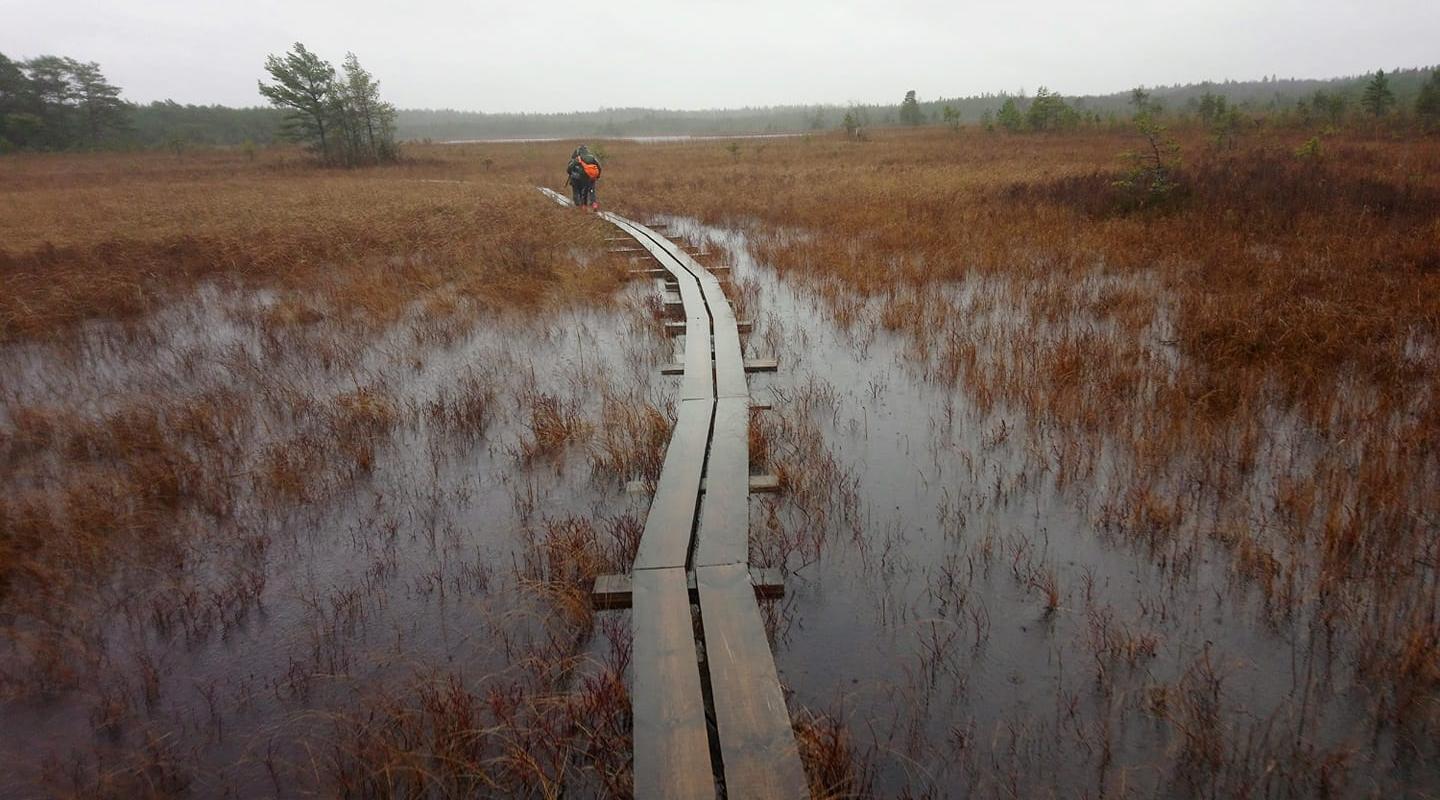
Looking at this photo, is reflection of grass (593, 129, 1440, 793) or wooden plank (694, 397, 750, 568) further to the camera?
wooden plank (694, 397, 750, 568)

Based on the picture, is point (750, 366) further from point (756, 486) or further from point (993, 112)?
point (993, 112)

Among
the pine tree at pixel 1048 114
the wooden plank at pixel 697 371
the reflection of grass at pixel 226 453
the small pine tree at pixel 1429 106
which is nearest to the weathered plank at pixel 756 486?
the reflection of grass at pixel 226 453

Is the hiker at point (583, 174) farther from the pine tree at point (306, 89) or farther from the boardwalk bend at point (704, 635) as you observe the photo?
the pine tree at point (306, 89)

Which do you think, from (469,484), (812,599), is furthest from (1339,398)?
(469,484)

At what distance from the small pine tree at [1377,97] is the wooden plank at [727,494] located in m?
37.3

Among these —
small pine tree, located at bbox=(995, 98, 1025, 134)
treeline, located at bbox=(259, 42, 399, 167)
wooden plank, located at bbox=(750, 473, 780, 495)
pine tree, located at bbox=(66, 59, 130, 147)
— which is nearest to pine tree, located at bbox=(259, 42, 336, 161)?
treeline, located at bbox=(259, 42, 399, 167)

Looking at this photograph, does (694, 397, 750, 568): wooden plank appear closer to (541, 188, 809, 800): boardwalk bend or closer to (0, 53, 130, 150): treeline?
(541, 188, 809, 800): boardwalk bend

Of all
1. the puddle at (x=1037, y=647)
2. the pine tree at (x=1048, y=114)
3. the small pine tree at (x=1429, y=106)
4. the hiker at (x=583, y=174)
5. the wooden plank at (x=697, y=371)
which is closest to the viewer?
the puddle at (x=1037, y=647)

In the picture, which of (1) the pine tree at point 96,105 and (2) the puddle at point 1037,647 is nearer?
(2) the puddle at point 1037,647

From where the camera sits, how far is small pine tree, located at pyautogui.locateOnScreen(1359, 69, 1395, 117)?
28891 millimetres

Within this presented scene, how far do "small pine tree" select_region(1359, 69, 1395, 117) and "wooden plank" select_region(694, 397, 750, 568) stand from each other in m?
37.3

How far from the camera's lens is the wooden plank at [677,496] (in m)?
3.34

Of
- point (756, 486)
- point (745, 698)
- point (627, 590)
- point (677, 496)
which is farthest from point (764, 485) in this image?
point (745, 698)

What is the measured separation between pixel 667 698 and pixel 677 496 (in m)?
1.55
